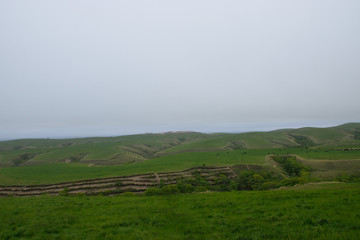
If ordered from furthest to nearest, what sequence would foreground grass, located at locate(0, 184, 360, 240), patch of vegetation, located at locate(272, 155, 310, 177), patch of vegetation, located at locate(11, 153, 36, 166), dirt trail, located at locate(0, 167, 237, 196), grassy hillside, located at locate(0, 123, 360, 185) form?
patch of vegetation, located at locate(11, 153, 36, 166) < grassy hillside, located at locate(0, 123, 360, 185) < patch of vegetation, located at locate(272, 155, 310, 177) < dirt trail, located at locate(0, 167, 237, 196) < foreground grass, located at locate(0, 184, 360, 240)

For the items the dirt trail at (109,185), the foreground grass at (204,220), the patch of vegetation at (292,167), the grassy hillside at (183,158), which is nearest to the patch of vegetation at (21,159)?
the grassy hillside at (183,158)

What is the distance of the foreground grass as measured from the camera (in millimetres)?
9016

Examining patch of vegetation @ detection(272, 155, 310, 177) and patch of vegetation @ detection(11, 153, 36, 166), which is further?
patch of vegetation @ detection(11, 153, 36, 166)

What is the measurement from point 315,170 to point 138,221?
175 ft

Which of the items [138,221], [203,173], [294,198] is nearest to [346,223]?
[294,198]

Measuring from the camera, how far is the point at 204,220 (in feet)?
37.7

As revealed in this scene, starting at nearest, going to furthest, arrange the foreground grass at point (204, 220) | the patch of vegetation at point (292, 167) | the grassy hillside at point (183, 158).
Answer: the foreground grass at point (204, 220) < the patch of vegetation at point (292, 167) < the grassy hillside at point (183, 158)

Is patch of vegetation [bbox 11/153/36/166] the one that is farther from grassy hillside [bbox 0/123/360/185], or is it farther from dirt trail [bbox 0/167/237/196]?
dirt trail [bbox 0/167/237/196]

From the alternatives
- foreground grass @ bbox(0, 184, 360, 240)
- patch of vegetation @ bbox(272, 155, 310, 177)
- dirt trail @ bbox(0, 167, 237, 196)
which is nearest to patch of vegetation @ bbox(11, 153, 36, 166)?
dirt trail @ bbox(0, 167, 237, 196)

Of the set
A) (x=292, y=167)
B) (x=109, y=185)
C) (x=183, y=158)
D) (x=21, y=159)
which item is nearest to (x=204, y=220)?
(x=109, y=185)

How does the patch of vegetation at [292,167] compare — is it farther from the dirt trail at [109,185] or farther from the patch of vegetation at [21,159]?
the patch of vegetation at [21,159]

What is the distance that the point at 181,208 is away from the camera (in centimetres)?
1456

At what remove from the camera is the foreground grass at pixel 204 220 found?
29.6 ft

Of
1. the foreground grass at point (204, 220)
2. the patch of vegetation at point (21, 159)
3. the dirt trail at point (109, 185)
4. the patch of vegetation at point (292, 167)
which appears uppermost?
the foreground grass at point (204, 220)
